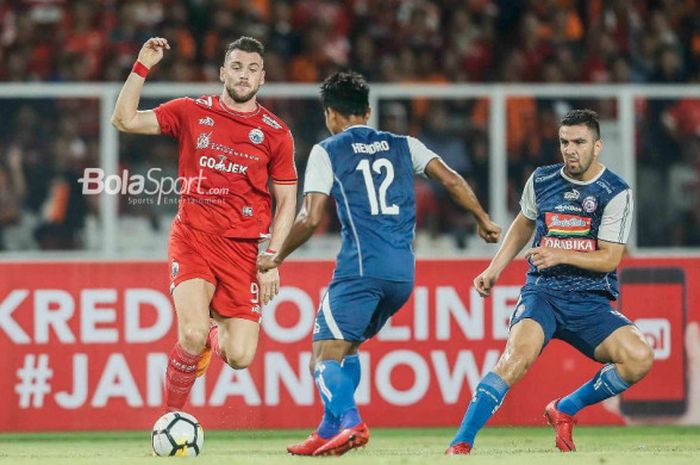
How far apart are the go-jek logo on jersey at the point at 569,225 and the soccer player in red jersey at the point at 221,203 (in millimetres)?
1581

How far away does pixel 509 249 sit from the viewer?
339 inches

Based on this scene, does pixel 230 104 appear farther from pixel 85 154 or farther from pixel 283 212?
pixel 85 154

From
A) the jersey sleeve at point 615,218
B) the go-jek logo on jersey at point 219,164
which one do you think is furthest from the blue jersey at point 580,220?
the go-jek logo on jersey at point 219,164

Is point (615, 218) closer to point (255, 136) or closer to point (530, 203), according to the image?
point (530, 203)

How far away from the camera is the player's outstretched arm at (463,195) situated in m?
7.89

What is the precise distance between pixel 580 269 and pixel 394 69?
551 cm

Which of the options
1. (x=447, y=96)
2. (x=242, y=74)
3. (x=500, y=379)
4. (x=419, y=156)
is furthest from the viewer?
(x=447, y=96)

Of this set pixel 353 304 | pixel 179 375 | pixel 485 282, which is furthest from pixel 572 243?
pixel 179 375

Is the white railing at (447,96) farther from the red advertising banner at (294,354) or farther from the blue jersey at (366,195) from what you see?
the blue jersey at (366,195)

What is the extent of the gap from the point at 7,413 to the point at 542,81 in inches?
245

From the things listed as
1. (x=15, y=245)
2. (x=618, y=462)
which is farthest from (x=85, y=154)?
(x=618, y=462)

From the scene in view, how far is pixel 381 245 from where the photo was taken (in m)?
7.87

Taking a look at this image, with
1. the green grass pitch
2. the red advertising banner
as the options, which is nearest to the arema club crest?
the green grass pitch

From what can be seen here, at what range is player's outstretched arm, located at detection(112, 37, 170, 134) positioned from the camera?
331 inches
